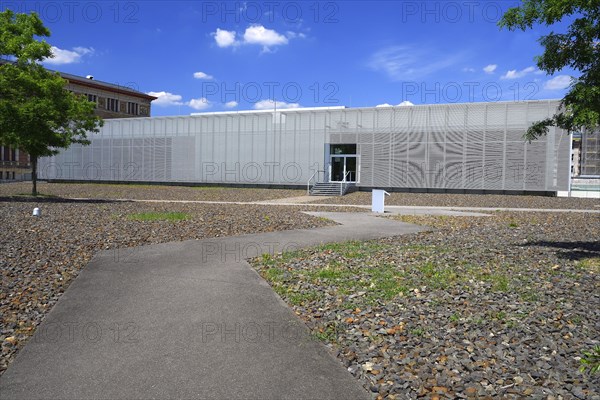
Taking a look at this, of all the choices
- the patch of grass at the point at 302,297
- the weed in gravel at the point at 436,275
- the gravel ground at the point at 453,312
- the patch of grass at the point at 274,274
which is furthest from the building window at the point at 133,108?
the patch of grass at the point at 302,297

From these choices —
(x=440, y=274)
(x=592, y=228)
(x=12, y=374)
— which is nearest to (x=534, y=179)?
(x=592, y=228)

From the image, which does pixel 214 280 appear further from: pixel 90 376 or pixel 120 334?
pixel 90 376

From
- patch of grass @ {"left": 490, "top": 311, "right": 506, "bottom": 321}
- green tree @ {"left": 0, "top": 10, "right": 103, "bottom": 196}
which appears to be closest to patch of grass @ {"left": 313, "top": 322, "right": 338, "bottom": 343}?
patch of grass @ {"left": 490, "top": 311, "right": 506, "bottom": 321}

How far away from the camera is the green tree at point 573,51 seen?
27.3ft

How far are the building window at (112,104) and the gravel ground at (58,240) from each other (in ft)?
232

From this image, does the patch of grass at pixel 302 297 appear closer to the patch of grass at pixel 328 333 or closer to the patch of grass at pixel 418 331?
the patch of grass at pixel 328 333

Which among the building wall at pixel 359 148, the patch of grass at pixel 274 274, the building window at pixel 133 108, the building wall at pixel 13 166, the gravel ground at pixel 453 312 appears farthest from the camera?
the building window at pixel 133 108

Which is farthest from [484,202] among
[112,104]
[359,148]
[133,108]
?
[133,108]

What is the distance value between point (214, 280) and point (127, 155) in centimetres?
4856

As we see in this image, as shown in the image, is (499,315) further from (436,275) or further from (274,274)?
(274,274)

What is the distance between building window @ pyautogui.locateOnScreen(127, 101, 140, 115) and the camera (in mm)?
85750

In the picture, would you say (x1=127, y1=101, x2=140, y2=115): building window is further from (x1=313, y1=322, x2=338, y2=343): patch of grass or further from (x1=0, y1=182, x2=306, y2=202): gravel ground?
(x1=313, y1=322, x2=338, y2=343): patch of grass

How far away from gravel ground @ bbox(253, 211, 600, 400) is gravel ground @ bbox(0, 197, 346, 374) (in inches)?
126

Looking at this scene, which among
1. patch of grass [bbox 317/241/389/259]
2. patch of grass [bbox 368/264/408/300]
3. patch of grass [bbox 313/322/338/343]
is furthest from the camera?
patch of grass [bbox 317/241/389/259]
